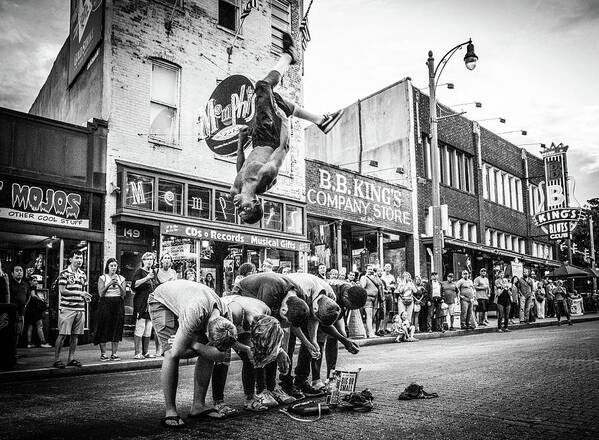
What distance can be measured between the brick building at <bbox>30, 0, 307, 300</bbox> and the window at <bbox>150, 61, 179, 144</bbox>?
0.03m

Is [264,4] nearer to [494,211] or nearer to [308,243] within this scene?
[308,243]

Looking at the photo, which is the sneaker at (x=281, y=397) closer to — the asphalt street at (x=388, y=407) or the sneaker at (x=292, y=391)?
the sneaker at (x=292, y=391)

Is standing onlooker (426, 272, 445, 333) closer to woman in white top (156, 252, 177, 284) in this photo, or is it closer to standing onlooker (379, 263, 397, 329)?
standing onlooker (379, 263, 397, 329)

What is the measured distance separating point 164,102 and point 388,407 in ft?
43.0

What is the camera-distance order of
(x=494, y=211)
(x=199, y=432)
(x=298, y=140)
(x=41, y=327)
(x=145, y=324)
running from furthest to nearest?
(x=494, y=211) < (x=298, y=140) < (x=41, y=327) < (x=145, y=324) < (x=199, y=432)

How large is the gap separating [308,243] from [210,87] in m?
6.67

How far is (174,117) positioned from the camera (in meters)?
16.9

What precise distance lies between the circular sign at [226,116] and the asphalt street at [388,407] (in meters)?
7.66

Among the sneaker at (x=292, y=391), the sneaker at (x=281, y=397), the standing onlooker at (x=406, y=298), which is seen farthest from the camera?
the standing onlooker at (x=406, y=298)

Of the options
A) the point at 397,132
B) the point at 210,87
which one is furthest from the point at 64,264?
the point at 397,132

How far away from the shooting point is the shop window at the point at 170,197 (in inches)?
625

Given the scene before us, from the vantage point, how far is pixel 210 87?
701 inches

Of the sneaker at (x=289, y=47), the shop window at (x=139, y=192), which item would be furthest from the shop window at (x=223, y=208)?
the sneaker at (x=289, y=47)

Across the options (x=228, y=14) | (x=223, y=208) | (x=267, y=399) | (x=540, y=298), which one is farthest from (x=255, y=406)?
(x=540, y=298)
